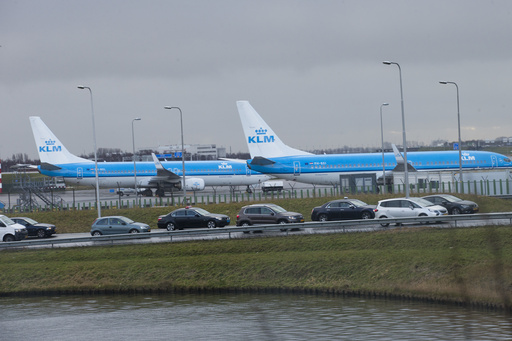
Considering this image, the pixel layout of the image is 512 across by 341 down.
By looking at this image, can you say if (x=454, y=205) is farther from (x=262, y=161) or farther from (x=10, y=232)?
(x=262, y=161)

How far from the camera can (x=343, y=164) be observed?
70.6 m

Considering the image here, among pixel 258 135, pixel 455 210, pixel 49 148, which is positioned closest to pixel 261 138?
pixel 258 135

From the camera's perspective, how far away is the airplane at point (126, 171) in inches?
3130

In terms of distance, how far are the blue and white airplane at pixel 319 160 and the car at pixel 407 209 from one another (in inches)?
1210

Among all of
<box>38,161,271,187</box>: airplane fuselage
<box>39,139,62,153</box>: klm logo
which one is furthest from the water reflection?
<box>39,139,62,153</box>: klm logo

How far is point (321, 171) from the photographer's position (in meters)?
70.2

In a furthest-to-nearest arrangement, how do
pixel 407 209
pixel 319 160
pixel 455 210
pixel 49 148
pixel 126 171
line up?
1. pixel 49 148
2. pixel 126 171
3. pixel 319 160
4. pixel 455 210
5. pixel 407 209

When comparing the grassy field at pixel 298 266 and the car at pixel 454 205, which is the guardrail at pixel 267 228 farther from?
the car at pixel 454 205

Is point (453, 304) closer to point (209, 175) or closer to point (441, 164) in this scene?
point (441, 164)

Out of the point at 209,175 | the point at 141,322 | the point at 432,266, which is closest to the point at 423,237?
the point at 432,266

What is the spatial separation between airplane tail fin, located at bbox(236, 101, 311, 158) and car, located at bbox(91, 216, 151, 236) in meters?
30.8

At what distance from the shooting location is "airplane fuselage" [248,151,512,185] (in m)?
69.9

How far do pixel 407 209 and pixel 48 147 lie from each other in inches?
2208

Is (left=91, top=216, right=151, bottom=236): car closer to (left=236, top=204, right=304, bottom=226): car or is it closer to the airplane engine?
(left=236, top=204, right=304, bottom=226): car
